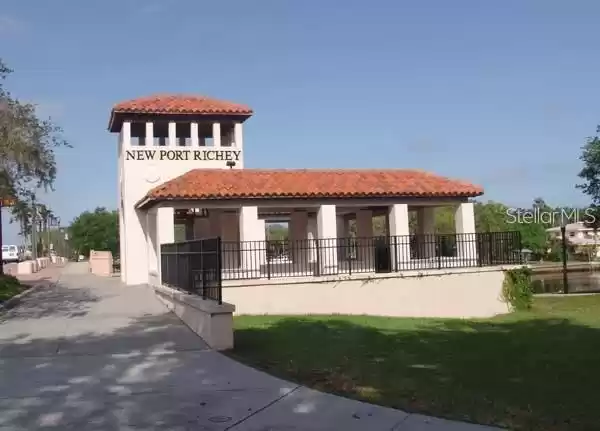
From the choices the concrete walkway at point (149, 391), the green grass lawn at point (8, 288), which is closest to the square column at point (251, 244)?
the green grass lawn at point (8, 288)

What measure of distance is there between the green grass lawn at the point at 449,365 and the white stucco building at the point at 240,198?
6368 mm

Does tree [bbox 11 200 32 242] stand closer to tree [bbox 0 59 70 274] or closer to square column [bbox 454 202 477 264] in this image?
tree [bbox 0 59 70 274]

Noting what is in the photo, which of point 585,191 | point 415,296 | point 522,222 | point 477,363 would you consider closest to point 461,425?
point 477,363

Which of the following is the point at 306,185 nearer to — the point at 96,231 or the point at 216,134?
the point at 216,134

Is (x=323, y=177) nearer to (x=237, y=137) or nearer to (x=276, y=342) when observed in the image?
(x=237, y=137)

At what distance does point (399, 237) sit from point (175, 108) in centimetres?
1049

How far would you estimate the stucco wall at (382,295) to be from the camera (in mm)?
18938

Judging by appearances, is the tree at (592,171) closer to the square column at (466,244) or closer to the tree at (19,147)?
the square column at (466,244)

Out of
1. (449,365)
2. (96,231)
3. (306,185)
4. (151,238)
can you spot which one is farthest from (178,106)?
(96,231)

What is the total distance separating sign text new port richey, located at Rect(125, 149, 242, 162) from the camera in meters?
26.5

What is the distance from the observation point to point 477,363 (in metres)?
9.21

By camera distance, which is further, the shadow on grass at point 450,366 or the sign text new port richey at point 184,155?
the sign text new port richey at point 184,155

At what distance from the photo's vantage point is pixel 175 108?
87.7 ft

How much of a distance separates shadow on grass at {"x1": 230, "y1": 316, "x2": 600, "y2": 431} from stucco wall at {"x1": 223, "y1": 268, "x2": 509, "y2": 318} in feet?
13.5
